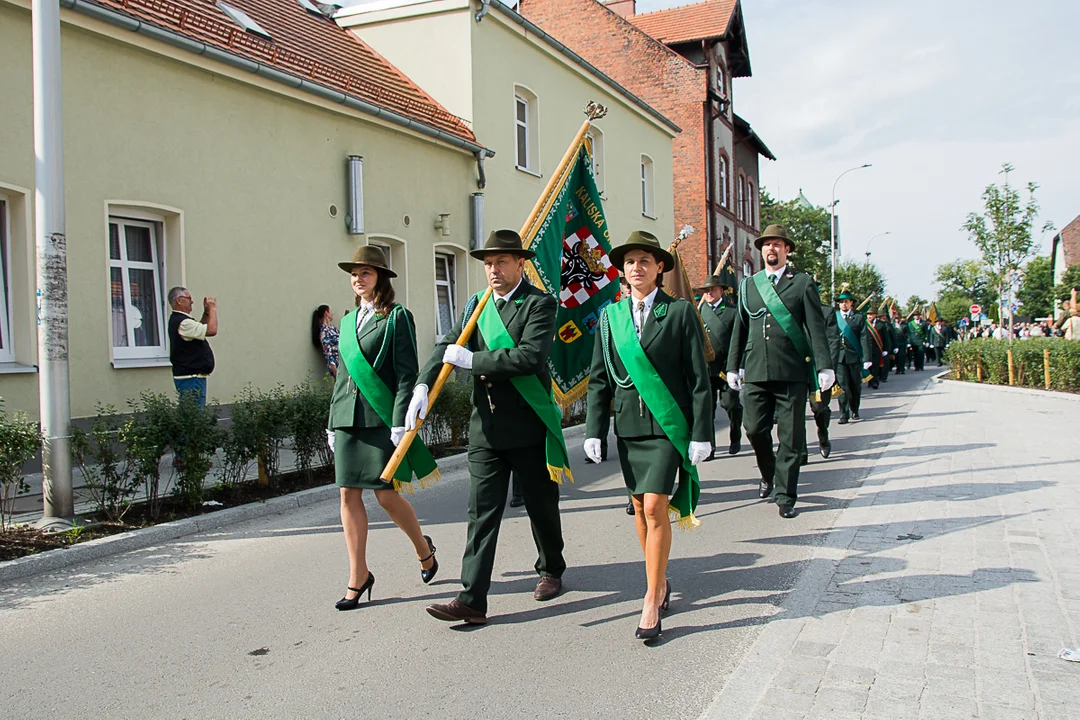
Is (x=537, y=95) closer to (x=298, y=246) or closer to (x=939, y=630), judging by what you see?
(x=298, y=246)

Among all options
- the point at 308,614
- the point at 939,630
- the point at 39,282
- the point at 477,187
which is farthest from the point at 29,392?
the point at 477,187

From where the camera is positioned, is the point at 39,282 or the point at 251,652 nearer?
the point at 251,652

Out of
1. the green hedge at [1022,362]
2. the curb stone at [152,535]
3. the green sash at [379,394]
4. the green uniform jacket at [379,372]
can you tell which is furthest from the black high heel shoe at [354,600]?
the green hedge at [1022,362]

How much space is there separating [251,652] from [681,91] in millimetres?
31285

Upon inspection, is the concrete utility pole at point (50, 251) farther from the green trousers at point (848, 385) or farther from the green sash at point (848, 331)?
the green sash at point (848, 331)

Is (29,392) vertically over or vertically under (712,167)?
under

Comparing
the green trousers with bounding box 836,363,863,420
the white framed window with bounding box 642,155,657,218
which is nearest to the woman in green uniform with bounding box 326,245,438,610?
the green trousers with bounding box 836,363,863,420

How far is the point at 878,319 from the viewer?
80.5 feet

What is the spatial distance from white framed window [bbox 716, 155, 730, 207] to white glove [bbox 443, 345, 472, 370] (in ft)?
104

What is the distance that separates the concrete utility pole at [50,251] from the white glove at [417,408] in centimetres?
358

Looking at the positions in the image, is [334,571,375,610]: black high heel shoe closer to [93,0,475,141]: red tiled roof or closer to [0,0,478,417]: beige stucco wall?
[0,0,478,417]: beige stucco wall

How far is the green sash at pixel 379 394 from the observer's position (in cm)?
500

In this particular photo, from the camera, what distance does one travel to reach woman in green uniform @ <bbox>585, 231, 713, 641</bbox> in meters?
4.48

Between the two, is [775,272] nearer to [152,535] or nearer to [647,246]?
[647,246]
